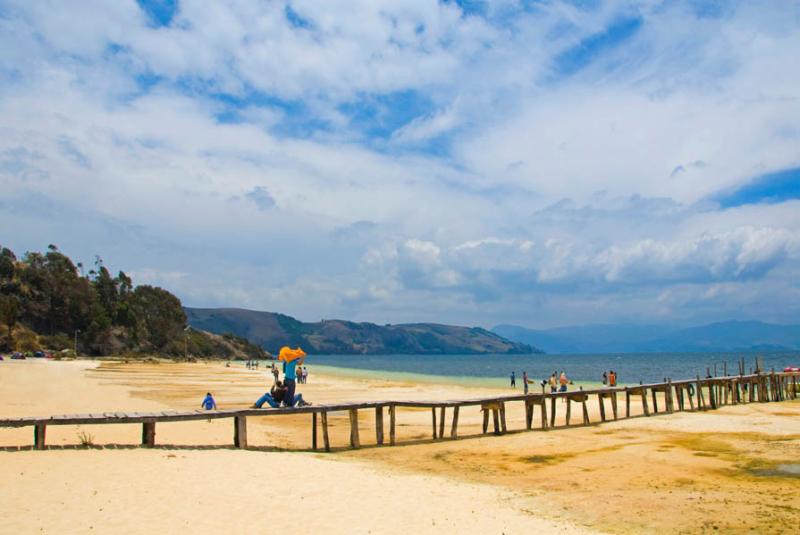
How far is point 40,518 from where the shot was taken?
9719 mm

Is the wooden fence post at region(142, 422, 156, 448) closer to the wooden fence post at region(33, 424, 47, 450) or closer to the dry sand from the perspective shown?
the dry sand

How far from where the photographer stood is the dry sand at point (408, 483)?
10531mm

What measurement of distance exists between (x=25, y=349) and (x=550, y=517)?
105 metres

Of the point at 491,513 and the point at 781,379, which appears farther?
the point at 781,379

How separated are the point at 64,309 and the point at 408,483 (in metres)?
121

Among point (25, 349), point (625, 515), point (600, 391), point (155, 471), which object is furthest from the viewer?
point (25, 349)

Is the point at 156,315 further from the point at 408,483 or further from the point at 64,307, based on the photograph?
the point at 408,483

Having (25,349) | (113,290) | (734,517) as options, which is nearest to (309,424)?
(734,517)

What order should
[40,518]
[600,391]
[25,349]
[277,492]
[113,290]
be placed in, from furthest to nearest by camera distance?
[113,290]
[25,349]
[600,391]
[277,492]
[40,518]

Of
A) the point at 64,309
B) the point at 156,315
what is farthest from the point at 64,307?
the point at 156,315

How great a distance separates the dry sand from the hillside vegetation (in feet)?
302

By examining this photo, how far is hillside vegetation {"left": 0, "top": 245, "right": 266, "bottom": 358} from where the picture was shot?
103 meters

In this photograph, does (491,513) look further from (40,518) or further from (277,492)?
(40,518)

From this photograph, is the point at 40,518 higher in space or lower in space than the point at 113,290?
lower
